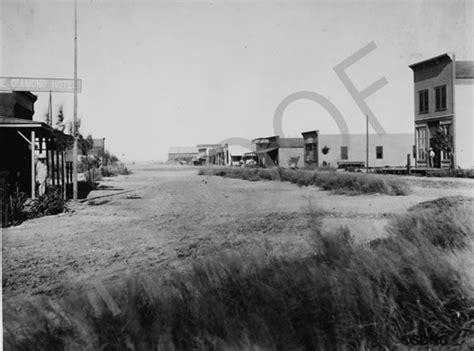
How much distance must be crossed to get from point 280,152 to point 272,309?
52464mm

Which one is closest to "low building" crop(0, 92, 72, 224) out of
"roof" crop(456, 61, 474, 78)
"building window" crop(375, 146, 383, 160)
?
"roof" crop(456, 61, 474, 78)

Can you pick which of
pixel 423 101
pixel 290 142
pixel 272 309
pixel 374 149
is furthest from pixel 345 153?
pixel 272 309

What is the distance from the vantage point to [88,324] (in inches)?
117

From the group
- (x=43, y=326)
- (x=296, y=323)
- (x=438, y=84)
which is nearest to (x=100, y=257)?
(x=43, y=326)

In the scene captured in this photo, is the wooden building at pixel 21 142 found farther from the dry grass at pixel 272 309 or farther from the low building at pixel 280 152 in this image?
the low building at pixel 280 152

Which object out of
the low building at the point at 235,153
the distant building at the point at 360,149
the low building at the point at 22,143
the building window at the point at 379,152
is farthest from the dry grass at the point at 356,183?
the low building at the point at 235,153

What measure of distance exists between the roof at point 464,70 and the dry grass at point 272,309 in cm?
2605

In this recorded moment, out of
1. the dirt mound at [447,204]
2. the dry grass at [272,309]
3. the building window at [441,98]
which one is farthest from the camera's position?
the building window at [441,98]

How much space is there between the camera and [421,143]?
1195 inches

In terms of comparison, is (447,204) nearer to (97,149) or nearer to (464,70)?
(464,70)

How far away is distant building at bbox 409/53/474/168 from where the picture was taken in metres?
25.7

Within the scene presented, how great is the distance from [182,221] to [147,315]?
7.03m

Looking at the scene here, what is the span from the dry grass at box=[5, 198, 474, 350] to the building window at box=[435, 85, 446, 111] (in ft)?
87.2

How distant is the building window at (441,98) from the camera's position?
2693cm
